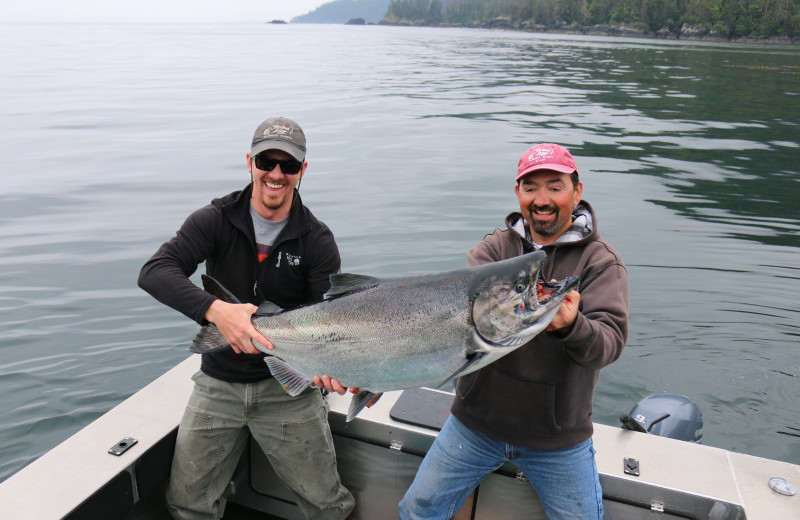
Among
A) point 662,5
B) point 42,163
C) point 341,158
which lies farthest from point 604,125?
point 662,5

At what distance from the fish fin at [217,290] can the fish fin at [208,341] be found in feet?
0.55

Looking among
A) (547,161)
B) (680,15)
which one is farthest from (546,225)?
(680,15)

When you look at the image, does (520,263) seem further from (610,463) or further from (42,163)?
(42,163)

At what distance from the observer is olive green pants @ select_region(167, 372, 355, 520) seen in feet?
12.2

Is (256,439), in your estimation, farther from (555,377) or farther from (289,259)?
(555,377)

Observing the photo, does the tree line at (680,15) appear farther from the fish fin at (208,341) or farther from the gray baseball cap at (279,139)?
the fish fin at (208,341)

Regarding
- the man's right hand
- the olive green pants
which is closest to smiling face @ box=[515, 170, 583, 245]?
the man's right hand

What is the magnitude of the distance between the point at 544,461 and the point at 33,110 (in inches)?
1010

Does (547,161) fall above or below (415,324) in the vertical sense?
above

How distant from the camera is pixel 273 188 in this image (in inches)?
149

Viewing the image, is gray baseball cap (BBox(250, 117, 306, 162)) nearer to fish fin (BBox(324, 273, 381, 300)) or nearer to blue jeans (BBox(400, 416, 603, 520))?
Answer: fish fin (BBox(324, 273, 381, 300))

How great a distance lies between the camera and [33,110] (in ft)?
77.0

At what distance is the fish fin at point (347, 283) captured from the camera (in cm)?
309

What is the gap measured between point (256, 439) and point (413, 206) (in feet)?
29.8
